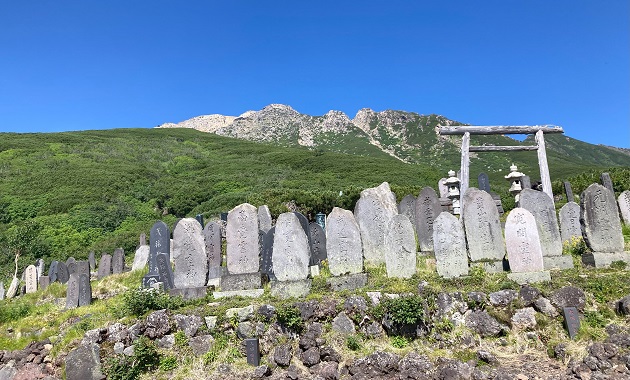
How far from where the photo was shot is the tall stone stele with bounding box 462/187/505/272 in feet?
28.6

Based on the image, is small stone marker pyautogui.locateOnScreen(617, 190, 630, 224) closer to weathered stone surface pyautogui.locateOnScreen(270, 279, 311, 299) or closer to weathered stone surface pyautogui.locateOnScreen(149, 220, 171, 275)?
weathered stone surface pyautogui.locateOnScreen(270, 279, 311, 299)

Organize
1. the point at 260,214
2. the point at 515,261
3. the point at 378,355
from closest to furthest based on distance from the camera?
the point at 378,355 → the point at 515,261 → the point at 260,214

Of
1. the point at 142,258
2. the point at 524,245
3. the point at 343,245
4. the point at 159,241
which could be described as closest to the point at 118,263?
the point at 142,258

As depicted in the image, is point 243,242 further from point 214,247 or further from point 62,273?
point 62,273

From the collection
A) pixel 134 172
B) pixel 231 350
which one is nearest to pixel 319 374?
pixel 231 350

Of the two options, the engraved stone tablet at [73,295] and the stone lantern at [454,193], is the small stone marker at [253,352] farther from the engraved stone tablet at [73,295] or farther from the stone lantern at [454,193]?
the stone lantern at [454,193]

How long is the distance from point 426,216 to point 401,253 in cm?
357

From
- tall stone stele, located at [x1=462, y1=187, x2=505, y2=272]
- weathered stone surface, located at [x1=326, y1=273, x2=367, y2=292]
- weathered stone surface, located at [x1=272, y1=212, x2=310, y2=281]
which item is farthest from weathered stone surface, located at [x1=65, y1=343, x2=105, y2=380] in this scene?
tall stone stele, located at [x1=462, y1=187, x2=505, y2=272]

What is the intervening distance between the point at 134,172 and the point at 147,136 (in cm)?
3182

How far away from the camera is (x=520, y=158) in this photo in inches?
2697

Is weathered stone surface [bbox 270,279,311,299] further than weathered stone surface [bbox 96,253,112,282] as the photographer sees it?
No

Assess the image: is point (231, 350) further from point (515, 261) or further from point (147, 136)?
point (147, 136)

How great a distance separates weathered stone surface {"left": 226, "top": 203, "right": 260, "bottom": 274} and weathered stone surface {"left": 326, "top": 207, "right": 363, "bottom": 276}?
1696mm

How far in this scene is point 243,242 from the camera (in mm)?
9562
